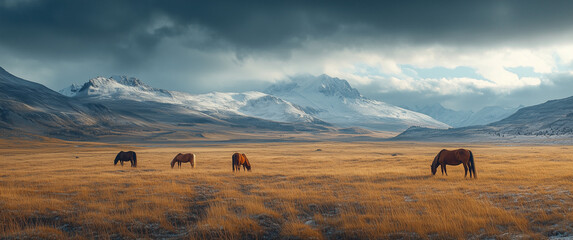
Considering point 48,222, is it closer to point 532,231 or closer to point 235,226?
point 235,226

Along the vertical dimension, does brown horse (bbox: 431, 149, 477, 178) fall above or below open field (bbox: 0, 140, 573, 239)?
above

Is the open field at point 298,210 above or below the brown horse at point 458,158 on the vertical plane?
below

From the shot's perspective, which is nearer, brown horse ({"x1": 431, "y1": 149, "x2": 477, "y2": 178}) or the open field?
the open field

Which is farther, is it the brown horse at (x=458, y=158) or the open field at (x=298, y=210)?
the brown horse at (x=458, y=158)

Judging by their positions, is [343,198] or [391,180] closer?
[343,198]

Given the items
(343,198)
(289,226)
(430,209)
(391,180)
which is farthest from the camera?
(391,180)

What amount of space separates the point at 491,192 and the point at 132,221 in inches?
610

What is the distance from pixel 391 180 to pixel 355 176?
2.80 meters

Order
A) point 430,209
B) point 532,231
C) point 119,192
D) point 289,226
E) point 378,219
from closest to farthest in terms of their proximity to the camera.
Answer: point 532,231 → point 289,226 → point 378,219 → point 430,209 → point 119,192

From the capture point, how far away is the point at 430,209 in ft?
42.0

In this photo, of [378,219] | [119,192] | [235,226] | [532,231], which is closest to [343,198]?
[378,219]

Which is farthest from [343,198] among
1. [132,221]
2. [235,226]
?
[132,221]

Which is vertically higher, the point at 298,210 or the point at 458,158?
the point at 458,158

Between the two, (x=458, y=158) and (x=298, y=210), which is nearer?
(x=298, y=210)
